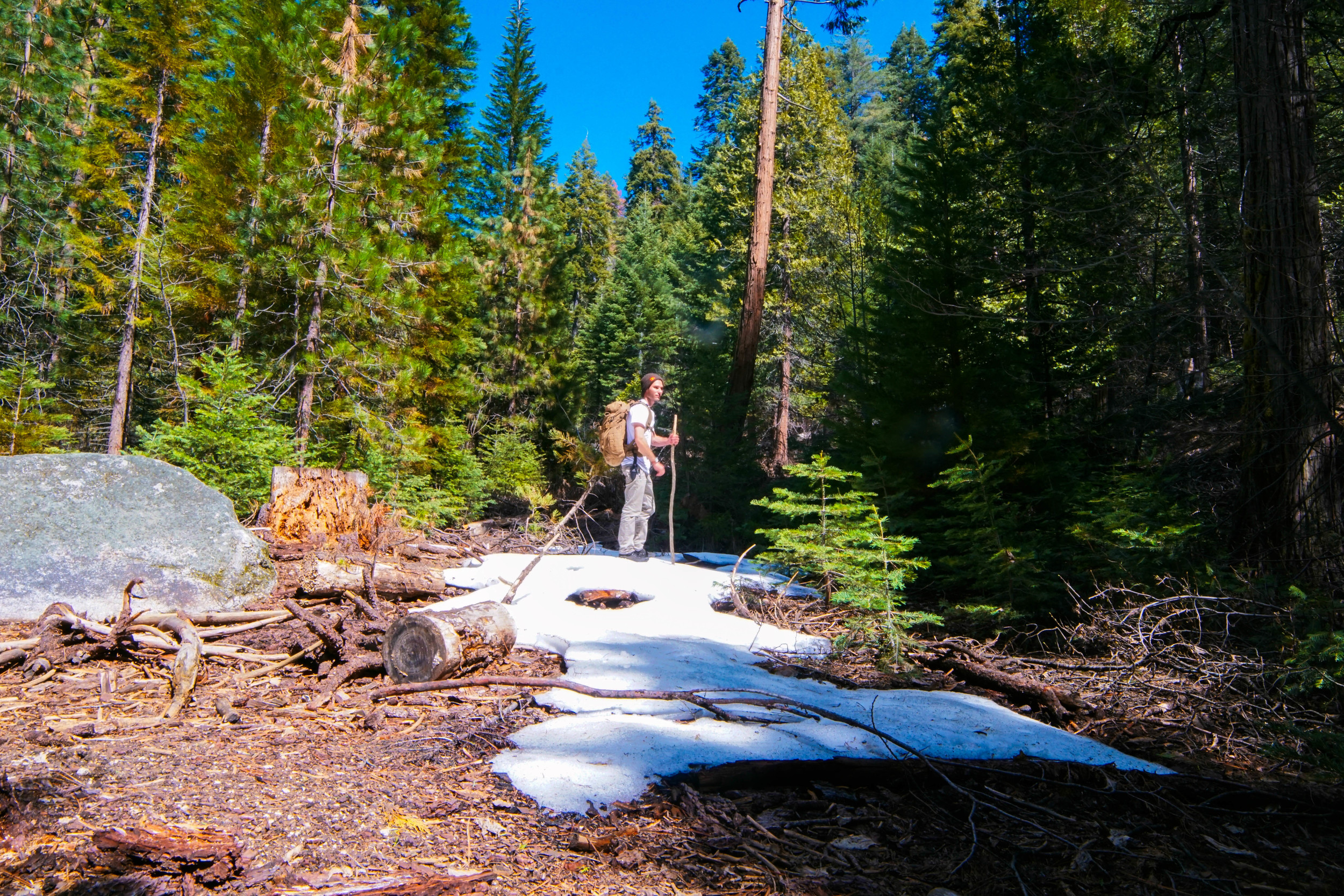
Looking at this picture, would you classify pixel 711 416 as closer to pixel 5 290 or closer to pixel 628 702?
pixel 628 702

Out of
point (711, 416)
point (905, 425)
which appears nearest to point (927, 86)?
point (711, 416)

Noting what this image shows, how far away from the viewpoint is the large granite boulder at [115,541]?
5.03 metres

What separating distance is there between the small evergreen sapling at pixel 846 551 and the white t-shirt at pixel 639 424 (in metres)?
1.97

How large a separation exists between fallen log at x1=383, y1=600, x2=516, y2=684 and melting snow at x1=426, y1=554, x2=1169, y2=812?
580 mm

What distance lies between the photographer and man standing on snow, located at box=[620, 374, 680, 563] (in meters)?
8.21

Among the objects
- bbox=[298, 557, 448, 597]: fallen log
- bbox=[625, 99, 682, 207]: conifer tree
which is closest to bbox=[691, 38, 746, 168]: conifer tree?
bbox=[625, 99, 682, 207]: conifer tree

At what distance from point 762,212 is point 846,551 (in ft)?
26.5

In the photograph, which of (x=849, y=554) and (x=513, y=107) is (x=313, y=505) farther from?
(x=513, y=107)

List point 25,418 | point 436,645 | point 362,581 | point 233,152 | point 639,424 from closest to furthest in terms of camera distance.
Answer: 1. point 436,645
2. point 362,581
3. point 639,424
4. point 25,418
5. point 233,152

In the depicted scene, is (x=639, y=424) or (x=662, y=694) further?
(x=639, y=424)

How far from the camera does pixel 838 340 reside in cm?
1516

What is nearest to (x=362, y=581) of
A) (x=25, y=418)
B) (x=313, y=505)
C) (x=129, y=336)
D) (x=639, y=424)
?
(x=313, y=505)

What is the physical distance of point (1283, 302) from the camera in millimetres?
4832

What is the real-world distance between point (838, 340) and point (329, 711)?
13172 mm
